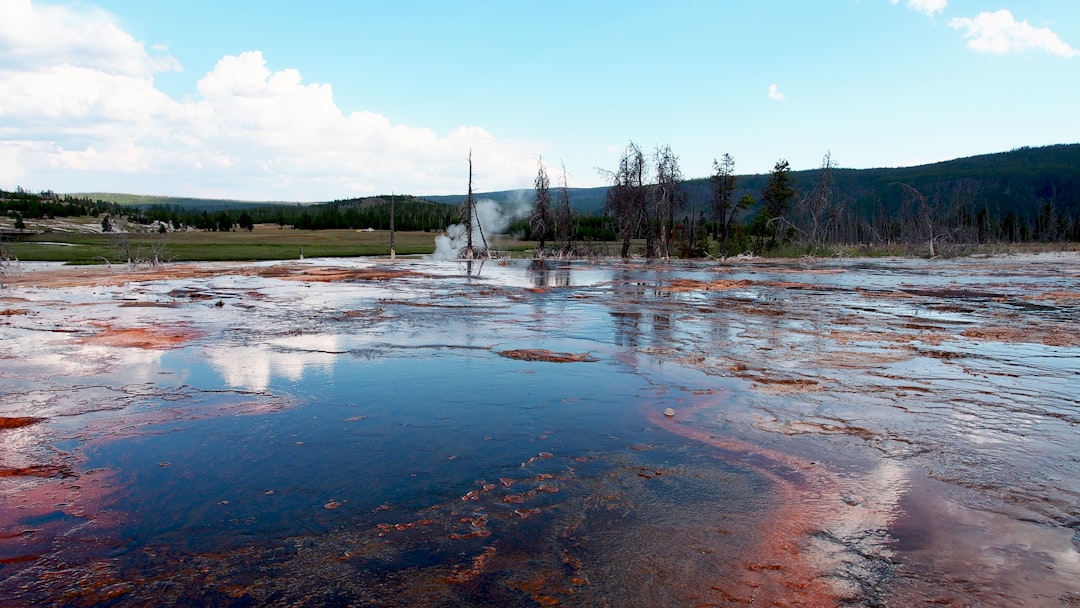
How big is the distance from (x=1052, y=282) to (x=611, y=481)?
26438 mm

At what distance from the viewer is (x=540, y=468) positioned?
5.38m

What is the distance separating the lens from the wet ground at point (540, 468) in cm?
363

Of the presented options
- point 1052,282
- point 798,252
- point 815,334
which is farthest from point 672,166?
point 815,334

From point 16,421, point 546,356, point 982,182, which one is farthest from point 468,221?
point 982,182

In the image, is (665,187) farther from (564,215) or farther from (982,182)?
(982,182)

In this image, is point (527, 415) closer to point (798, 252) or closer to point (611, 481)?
point (611, 481)

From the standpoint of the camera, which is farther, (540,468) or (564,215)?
(564,215)

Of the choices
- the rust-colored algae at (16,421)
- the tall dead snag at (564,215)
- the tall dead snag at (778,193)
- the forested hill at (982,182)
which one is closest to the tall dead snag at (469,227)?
the tall dead snag at (564,215)

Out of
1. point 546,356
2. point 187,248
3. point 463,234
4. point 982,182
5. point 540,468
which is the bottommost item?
point 540,468

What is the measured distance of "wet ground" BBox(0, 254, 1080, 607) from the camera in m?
3.63

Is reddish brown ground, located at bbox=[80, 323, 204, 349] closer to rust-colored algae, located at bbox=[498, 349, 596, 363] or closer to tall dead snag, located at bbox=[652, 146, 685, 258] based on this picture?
rust-colored algae, located at bbox=[498, 349, 596, 363]

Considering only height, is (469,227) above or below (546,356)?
above

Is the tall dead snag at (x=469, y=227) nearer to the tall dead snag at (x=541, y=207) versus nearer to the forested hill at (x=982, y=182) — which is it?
the tall dead snag at (x=541, y=207)

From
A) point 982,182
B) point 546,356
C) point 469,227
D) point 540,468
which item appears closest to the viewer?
point 540,468
